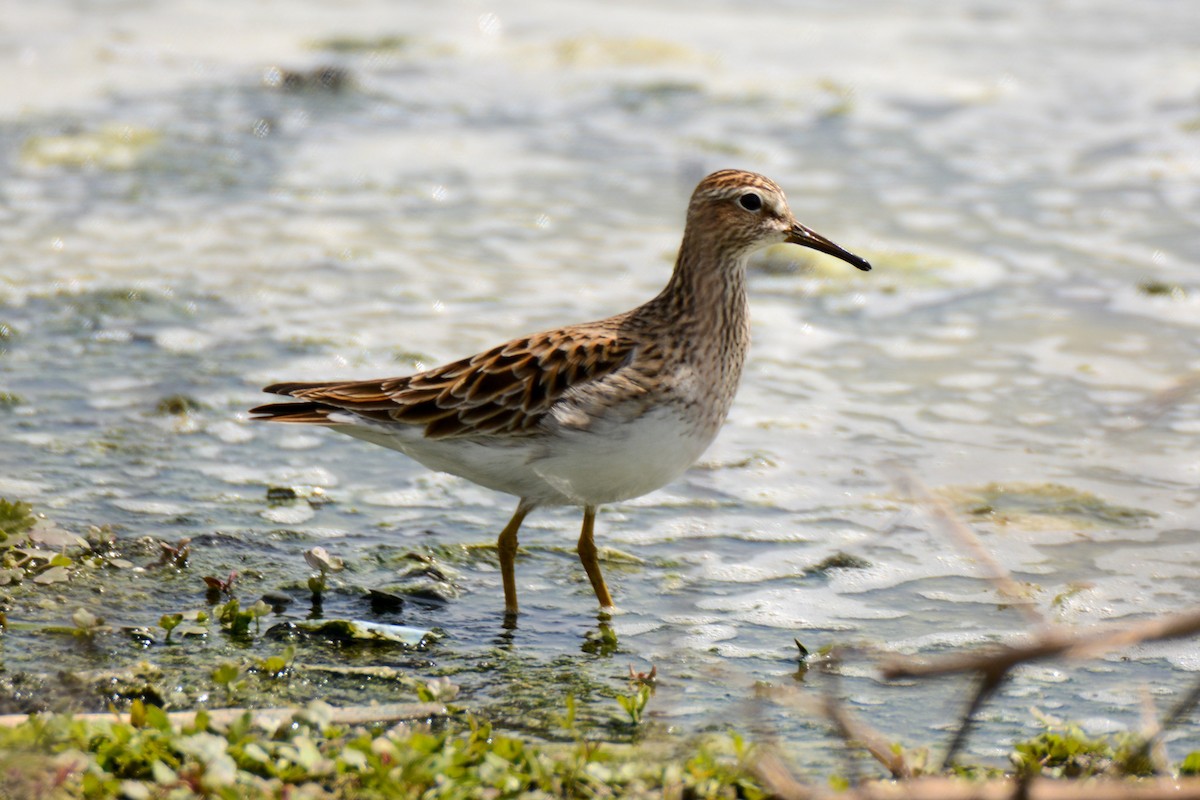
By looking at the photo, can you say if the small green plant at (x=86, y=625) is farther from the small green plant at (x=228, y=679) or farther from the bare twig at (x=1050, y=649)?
the bare twig at (x=1050, y=649)

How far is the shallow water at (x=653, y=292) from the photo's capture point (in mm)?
5520

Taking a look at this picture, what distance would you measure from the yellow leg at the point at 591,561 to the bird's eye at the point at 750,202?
4.78 feet

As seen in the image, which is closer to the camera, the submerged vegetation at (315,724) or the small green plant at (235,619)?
the submerged vegetation at (315,724)

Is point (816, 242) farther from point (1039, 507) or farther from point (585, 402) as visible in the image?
point (1039, 507)

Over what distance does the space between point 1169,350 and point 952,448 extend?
2024 mm

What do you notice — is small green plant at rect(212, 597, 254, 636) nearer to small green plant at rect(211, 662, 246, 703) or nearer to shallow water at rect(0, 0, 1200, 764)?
shallow water at rect(0, 0, 1200, 764)

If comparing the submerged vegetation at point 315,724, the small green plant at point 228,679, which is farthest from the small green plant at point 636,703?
the small green plant at point 228,679

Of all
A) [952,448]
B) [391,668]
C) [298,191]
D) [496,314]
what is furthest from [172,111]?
[391,668]

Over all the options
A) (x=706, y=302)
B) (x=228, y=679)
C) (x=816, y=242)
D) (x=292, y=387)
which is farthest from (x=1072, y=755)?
(x=292, y=387)

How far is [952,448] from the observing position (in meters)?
7.28

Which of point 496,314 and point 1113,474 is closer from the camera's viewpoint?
point 1113,474

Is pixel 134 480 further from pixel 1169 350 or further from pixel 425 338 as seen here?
pixel 1169 350

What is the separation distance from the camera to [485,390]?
5.57 m

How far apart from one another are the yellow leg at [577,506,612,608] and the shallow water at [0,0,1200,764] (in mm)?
100
